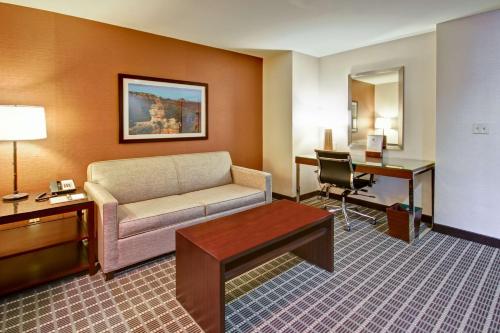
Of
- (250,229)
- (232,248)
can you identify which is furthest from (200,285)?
(250,229)

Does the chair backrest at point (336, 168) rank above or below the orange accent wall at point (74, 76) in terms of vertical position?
below

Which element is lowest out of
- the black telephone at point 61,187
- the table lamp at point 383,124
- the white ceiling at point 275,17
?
the black telephone at point 61,187

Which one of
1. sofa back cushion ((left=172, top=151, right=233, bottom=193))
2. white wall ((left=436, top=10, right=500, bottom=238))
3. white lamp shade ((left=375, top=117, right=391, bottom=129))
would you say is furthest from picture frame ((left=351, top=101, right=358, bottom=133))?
sofa back cushion ((left=172, top=151, right=233, bottom=193))

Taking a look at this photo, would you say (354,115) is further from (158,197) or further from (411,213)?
(158,197)

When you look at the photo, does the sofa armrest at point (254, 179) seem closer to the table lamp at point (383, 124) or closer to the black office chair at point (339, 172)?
the black office chair at point (339, 172)

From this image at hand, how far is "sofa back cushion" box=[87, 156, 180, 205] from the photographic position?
9.29 feet

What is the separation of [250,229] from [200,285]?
51cm

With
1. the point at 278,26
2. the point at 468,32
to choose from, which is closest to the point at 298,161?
the point at 278,26

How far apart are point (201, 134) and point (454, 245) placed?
3126mm

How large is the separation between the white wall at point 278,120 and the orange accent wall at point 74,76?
3.34 feet

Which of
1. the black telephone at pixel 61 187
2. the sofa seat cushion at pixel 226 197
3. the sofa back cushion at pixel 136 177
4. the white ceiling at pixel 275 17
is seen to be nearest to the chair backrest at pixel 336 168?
the sofa seat cushion at pixel 226 197

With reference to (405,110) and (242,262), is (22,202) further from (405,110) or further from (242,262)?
(405,110)

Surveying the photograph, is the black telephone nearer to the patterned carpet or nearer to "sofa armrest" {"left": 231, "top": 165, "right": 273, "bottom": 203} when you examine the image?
the patterned carpet

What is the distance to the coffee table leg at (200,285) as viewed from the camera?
5.39 feet
